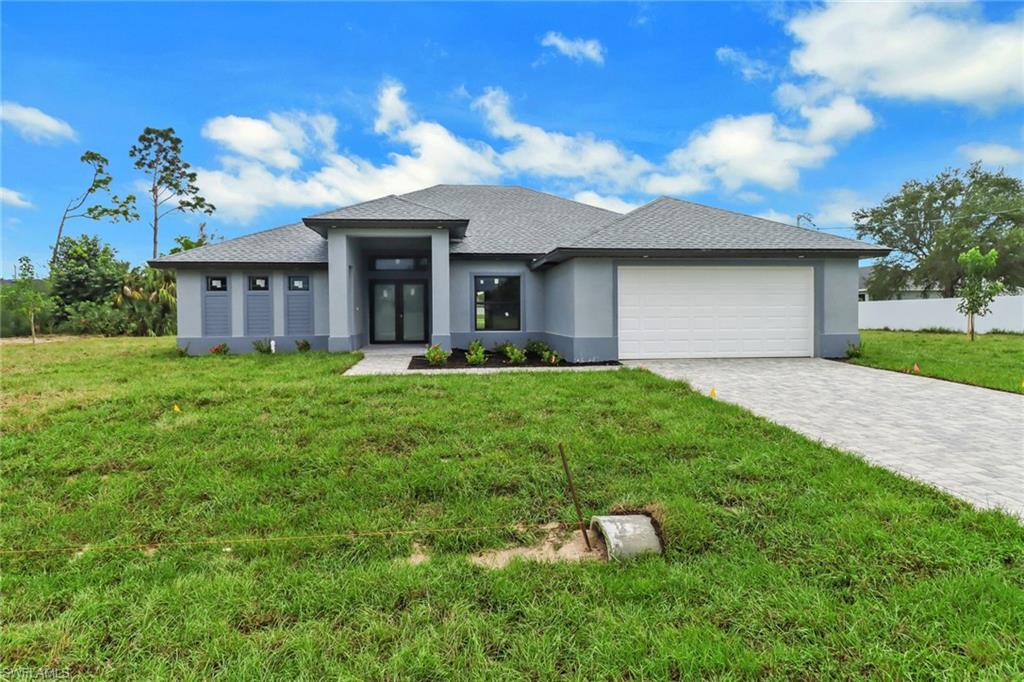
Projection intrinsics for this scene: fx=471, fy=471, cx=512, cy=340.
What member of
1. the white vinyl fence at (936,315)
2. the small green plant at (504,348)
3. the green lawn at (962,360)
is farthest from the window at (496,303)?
the white vinyl fence at (936,315)

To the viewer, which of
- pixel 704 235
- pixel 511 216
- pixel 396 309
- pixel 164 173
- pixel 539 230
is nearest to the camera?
pixel 704 235

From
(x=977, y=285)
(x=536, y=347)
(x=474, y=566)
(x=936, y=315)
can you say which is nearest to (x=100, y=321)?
(x=536, y=347)

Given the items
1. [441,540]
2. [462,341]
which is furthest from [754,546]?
[462,341]

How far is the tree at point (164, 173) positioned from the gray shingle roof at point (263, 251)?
24.5m

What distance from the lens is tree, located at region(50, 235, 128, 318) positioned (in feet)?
75.9

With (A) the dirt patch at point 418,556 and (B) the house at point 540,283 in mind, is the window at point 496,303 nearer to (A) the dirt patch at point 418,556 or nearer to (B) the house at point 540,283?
(B) the house at point 540,283

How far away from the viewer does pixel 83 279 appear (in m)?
23.3

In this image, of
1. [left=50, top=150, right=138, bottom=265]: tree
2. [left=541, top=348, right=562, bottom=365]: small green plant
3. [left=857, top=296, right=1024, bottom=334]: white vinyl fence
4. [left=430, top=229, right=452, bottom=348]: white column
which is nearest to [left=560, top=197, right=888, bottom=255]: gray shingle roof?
[left=541, top=348, right=562, bottom=365]: small green plant

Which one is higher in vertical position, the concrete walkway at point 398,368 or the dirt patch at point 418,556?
the concrete walkway at point 398,368

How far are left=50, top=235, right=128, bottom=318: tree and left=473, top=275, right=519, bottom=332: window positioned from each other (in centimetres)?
2010

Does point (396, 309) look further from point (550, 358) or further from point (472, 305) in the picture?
point (550, 358)

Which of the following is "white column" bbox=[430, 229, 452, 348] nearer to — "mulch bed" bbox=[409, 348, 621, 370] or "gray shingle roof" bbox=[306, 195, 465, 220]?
"gray shingle roof" bbox=[306, 195, 465, 220]

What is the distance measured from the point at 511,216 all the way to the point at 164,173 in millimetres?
29578

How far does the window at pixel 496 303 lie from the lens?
14.0 m
